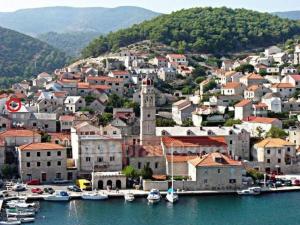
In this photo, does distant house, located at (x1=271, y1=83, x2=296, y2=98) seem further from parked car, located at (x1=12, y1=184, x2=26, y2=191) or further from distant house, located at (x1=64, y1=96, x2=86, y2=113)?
parked car, located at (x1=12, y1=184, x2=26, y2=191)

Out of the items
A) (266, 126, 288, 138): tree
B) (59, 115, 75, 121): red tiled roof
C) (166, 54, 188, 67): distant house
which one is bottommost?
(266, 126, 288, 138): tree

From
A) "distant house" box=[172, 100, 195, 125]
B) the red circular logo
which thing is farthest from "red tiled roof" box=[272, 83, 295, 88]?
the red circular logo

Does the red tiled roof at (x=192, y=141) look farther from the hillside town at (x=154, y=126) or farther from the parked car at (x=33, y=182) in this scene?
the parked car at (x=33, y=182)

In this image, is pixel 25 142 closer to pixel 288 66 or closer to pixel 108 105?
pixel 108 105

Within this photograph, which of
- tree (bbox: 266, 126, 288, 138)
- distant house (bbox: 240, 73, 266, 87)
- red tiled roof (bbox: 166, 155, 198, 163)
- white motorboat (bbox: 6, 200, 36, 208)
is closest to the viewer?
white motorboat (bbox: 6, 200, 36, 208)

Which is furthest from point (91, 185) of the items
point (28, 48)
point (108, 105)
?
point (28, 48)
